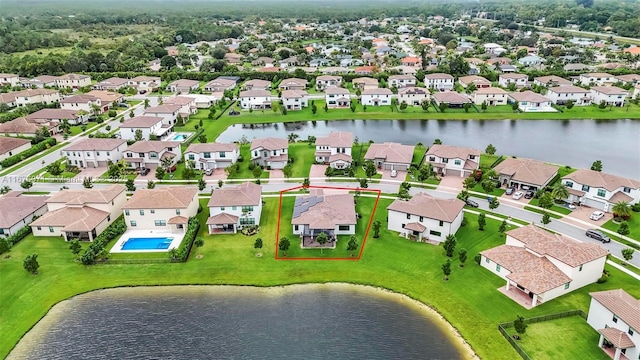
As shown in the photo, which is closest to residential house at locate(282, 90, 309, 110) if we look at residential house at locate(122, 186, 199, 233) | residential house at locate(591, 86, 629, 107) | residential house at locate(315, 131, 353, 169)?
residential house at locate(315, 131, 353, 169)

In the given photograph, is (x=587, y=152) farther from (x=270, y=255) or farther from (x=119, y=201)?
(x=119, y=201)

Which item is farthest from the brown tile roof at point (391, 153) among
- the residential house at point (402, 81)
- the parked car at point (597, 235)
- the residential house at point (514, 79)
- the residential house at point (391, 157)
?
the residential house at point (514, 79)

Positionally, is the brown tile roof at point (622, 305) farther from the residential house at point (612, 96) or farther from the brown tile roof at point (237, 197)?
the residential house at point (612, 96)

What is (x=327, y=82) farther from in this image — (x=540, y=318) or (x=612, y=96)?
(x=540, y=318)

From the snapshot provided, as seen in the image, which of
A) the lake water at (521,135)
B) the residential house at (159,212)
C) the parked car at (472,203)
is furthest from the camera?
the lake water at (521,135)

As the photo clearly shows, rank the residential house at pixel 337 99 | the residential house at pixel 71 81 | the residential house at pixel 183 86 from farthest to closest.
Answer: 1. the residential house at pixel 71 81
2. the residential house at pixel 183 86
3. the residential house at pixel 337 99

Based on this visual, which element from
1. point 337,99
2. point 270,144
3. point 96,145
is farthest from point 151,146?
point 337,99

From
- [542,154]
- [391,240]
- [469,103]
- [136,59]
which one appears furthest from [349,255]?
[136,59]
